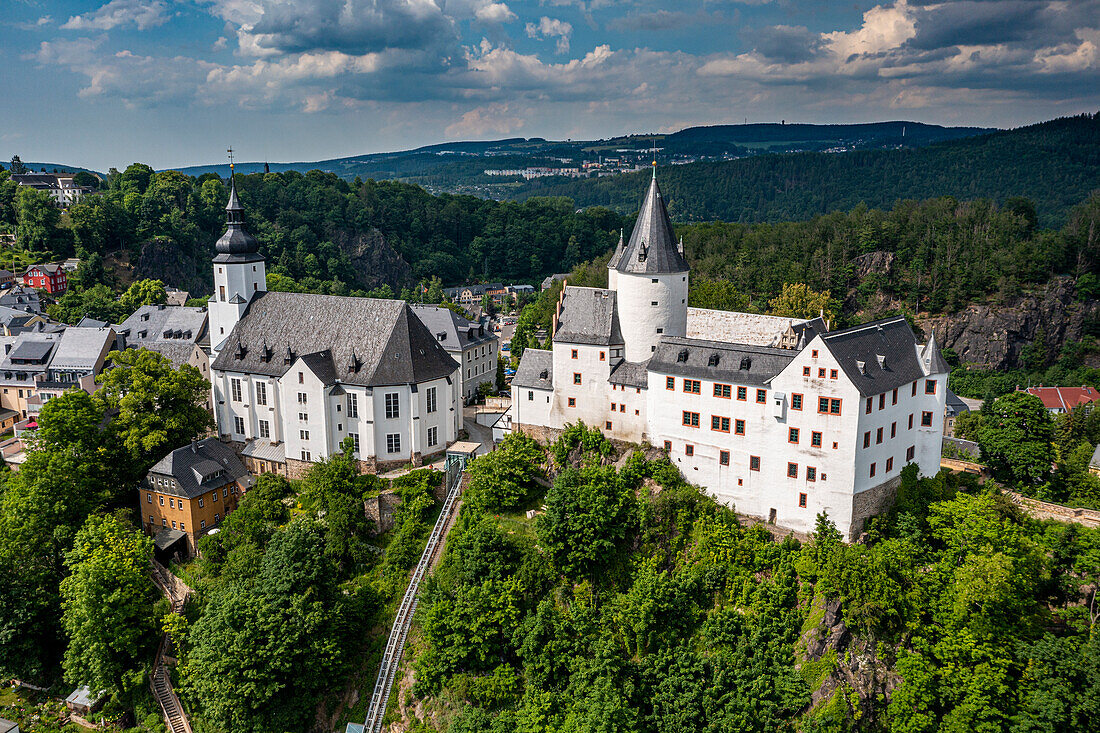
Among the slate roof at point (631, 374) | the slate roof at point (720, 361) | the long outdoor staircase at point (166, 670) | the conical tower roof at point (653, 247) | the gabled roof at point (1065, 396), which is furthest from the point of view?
the gabled roof at point (1065, 396)

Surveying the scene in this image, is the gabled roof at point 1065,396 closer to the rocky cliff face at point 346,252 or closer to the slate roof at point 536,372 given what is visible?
the slate roof at point 536,372

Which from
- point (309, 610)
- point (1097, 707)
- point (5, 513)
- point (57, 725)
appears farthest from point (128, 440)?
point (1097, 707)

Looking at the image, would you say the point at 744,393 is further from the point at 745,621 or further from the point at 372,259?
the point at 372,259

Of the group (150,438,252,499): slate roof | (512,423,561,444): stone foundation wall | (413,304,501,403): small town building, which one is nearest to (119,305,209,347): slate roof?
(150,438,252,499): slate roof

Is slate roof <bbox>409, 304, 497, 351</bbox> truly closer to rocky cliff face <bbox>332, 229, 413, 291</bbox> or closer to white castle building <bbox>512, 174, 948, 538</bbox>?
white castle building <bbox>512, 174, 948, 538</bbox>

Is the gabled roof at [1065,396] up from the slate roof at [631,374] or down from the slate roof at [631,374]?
down

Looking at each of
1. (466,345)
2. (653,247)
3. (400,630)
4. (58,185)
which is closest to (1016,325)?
(653,247)

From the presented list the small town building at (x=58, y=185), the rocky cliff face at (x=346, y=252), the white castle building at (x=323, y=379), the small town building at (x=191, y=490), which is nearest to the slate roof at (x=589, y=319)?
the white castle building at (x=323, y=379)

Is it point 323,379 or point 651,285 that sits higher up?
point 651,285
